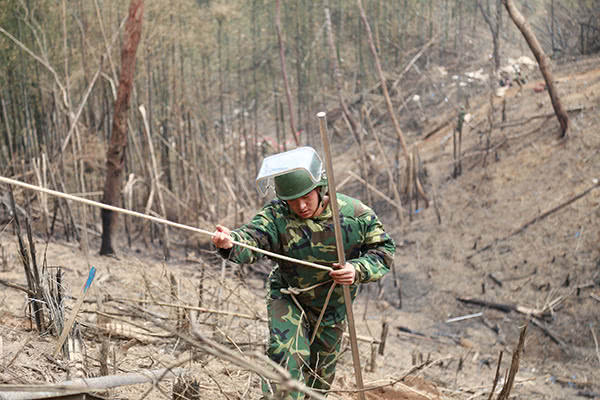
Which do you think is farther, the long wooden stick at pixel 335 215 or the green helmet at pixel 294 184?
the green helmet at pixel 294 184

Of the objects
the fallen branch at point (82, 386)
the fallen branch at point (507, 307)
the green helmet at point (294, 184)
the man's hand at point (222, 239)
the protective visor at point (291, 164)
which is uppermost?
the protective visor at point (291, 164)

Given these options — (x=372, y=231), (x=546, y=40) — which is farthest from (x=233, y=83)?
(x=372, y=231)

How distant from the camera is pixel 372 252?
3209 millimetres

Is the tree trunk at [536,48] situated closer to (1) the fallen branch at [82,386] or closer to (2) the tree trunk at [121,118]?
(2) the tree trunk at [121,118]

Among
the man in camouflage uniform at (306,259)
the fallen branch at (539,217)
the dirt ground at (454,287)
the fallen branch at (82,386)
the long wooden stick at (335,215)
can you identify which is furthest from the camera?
the fallen branch at (539,217)

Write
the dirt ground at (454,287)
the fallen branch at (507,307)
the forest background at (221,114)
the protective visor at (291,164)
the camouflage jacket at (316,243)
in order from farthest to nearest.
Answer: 1. the forest background at (221,114)
2. the fallen branch at (507,307)
3. the dirt ground at (454,287)
4. the camouflage jacket at (316,243)
5. the protective visor at (291,164)

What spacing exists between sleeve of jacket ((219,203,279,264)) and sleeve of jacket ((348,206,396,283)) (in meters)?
0.38

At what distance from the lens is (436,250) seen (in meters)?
8.80

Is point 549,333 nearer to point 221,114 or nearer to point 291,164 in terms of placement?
point 291,164

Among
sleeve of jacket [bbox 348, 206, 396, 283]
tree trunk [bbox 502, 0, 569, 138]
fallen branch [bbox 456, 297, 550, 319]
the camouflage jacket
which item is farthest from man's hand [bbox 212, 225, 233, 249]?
tree trunk [bbox 502, 0, 569, 138]

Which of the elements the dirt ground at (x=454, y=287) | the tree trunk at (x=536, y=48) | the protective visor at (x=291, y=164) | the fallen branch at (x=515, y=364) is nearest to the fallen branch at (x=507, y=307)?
the dirt ground at (x=454, y=287)

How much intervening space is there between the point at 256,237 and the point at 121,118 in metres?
4.38

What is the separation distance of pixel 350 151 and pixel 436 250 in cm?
492

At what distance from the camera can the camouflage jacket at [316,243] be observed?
125 inches
